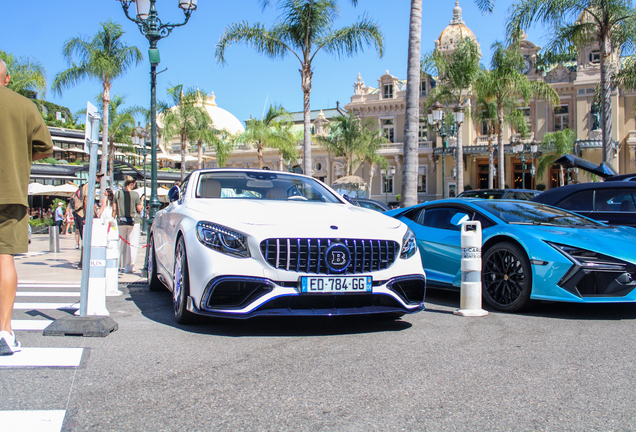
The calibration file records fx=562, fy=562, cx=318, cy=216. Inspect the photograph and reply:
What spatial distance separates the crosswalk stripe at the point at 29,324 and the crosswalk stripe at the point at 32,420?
7.45 feet

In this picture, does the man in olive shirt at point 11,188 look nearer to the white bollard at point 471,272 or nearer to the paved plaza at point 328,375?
the paved plaza at point 328,375

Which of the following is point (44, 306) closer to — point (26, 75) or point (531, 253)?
point (531, 253)

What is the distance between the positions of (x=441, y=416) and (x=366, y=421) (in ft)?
1.23

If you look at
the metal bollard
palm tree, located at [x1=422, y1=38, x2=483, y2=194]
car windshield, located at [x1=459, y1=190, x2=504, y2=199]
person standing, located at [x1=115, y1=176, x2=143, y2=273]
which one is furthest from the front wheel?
palm tree, located at [x1=422, y1=38, x2=483, y2=194]

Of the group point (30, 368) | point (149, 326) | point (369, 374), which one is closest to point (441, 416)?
point (369, 374)

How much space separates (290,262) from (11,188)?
6.37ft

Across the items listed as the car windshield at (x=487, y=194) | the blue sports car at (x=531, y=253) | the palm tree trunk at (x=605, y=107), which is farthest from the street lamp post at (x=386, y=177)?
the blue sports car at (x=531, y=253)

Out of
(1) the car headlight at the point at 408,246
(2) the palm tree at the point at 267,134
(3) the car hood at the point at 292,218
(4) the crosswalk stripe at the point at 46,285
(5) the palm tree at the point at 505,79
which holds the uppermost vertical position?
(5) the palm tree at the point at 505,79

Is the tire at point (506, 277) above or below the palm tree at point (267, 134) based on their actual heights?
below

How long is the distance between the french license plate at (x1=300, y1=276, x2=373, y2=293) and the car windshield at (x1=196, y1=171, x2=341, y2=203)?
5.23 feet

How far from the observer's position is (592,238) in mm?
5539

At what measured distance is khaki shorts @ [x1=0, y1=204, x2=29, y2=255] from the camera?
3.62 meters

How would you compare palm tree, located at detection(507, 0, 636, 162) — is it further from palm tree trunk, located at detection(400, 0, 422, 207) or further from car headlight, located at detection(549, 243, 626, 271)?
car headlight, located at detection(549, 243, 626, 271)

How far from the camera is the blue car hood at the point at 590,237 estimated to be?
5336 mm
